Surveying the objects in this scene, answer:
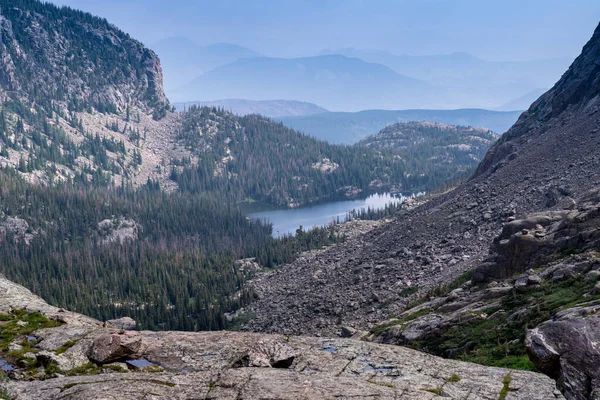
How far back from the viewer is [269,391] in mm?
24797

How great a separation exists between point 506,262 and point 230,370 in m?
40.7

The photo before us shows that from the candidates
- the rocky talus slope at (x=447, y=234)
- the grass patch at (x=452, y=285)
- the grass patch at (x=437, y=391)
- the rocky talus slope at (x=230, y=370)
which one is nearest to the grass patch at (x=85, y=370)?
the rocky talus slope at (x=230, y=370)

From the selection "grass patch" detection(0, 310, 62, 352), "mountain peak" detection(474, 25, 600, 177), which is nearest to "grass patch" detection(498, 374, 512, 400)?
"grass patch" detection(0, 310, 62, 352)

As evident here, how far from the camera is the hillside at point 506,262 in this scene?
36.7 metres

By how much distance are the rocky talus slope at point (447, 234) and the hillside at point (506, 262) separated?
0.94 feet

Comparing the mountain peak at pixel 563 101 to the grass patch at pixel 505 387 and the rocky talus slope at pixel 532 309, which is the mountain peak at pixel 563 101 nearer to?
the rocky talus slope at pixel 532 309

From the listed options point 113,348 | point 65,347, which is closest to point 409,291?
point 65,347

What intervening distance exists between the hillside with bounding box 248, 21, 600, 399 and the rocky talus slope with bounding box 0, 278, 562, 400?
477 cm

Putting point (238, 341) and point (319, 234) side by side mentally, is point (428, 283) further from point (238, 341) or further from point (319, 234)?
point (319, 234)

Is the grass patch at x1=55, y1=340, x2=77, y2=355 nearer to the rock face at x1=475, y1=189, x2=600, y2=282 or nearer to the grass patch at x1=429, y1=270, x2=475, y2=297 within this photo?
the rock face at x1=475, y1=189, x2=600, y2=282

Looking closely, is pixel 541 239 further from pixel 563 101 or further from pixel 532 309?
pixel 563 101

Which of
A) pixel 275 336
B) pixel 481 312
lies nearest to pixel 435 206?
pixel 481 312

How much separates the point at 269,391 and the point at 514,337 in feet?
69.9

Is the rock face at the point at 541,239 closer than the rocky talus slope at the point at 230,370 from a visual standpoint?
No
